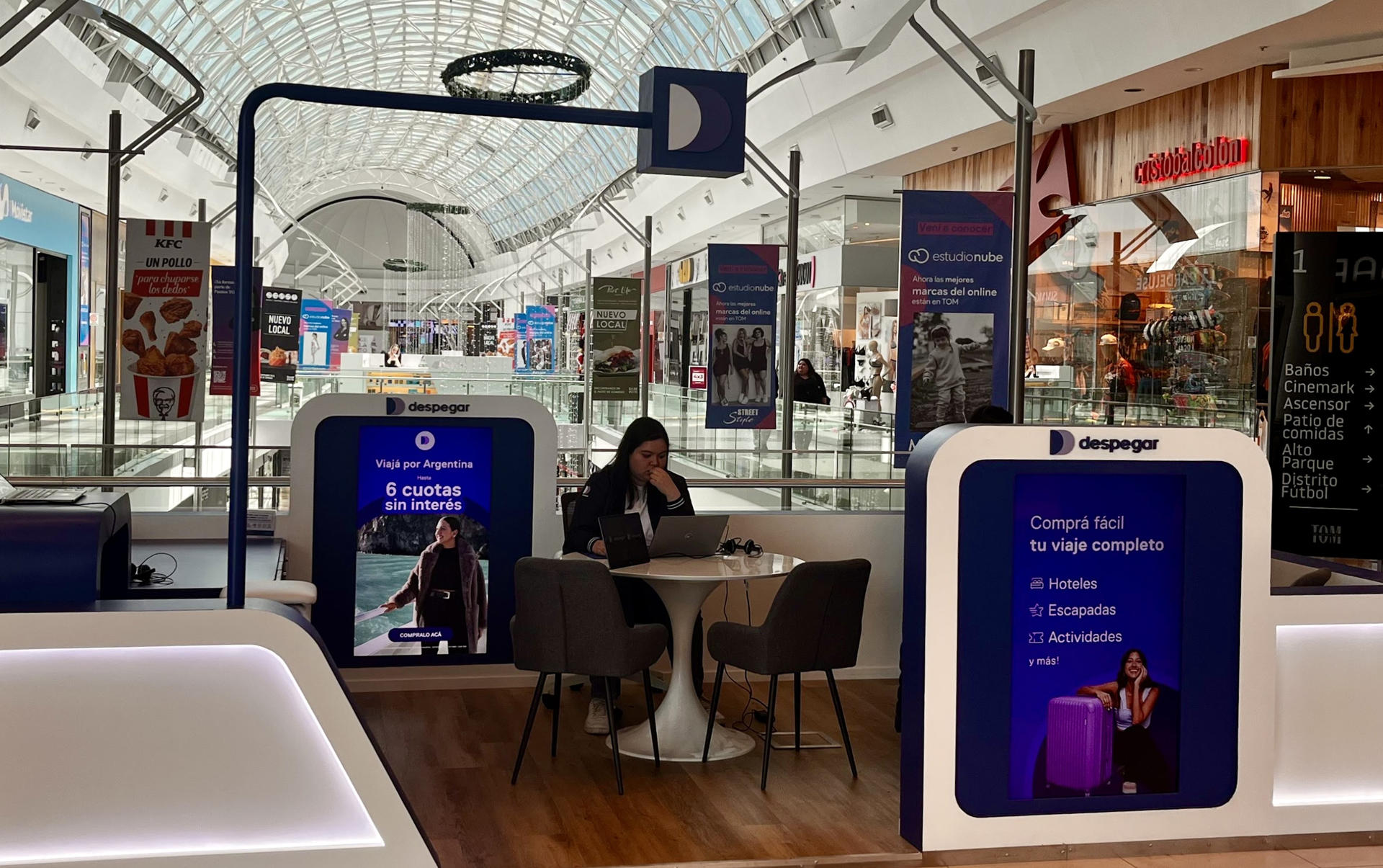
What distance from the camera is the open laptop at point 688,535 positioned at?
5.62 metres

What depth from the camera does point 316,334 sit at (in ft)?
108

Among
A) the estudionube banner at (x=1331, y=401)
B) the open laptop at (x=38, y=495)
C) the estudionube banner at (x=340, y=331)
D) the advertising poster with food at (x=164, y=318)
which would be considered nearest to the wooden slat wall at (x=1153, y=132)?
the estudionube banner at (x=1331, y=401)

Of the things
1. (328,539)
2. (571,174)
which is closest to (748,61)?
(328,539)

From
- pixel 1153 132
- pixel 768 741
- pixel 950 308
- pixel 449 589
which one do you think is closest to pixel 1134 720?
pixel 768 741

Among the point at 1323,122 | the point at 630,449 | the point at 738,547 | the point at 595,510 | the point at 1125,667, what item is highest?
the point at 1323,122

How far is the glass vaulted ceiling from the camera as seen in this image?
21172mm

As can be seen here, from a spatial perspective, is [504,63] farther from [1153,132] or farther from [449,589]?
[449,589]

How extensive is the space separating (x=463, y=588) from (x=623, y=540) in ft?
5.03

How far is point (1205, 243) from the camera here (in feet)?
35.3

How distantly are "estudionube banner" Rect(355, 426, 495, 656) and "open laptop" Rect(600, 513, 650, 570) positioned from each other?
1.38 metres

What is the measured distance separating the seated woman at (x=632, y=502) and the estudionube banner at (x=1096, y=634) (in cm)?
183

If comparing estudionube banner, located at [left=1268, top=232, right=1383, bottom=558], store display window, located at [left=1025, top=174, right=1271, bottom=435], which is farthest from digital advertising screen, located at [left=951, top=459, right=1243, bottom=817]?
store display window, located at [left=1025, top=174, right=1271, bottom=435]

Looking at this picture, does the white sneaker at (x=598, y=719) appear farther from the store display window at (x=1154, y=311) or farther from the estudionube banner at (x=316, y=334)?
the estudionube banner at (x=316, y=334)

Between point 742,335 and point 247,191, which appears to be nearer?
point 247,191
